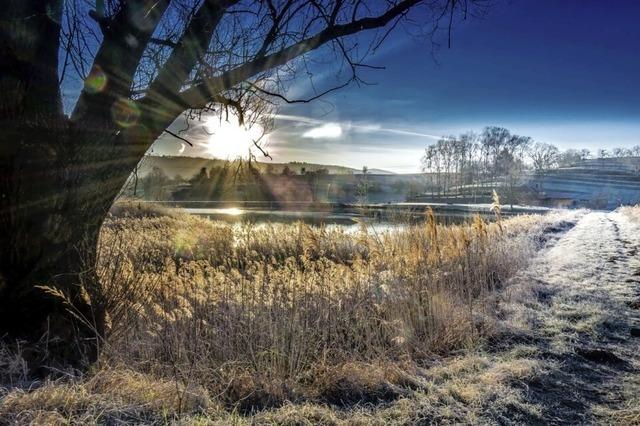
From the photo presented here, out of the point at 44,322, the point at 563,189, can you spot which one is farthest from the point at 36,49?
the point at 563,189

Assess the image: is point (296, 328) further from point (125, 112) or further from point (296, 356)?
point (125, 112)

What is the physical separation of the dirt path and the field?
0.29 ft

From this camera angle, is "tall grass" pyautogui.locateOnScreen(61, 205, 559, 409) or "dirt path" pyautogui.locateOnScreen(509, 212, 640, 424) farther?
"tall grass" pyautogui.locateOnScreen(61, 205, 559, 409)

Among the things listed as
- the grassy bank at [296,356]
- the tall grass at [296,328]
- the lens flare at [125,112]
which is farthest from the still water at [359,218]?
the lens flare at [125,112]

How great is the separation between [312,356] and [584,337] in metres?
2.59

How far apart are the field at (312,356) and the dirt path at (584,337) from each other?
0.29 feet

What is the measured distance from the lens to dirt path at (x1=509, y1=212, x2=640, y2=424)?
291 cm

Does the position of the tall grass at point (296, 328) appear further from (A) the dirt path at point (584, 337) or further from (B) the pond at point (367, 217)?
(B) the pond at point (367, 217)

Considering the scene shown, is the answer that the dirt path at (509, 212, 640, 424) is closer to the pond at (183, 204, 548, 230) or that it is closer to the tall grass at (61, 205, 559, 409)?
the tall grass at (61, 205, 559, 409)

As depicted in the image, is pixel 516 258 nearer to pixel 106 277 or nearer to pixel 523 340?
pixel 523 340

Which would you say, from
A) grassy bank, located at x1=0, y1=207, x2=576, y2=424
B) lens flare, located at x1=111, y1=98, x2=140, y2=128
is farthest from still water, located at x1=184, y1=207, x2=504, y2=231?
lens flare, located at x1=111, y1=98, x2=140, y2=128

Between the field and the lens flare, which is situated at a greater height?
the lens flare

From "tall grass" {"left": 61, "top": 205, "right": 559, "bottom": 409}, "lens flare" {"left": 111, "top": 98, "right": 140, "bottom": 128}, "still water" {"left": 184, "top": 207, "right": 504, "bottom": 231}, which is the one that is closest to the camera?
"tall grass" {"left": 61, "top": 205, "right": 559, "bottom": 409}

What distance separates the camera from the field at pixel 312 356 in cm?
272
